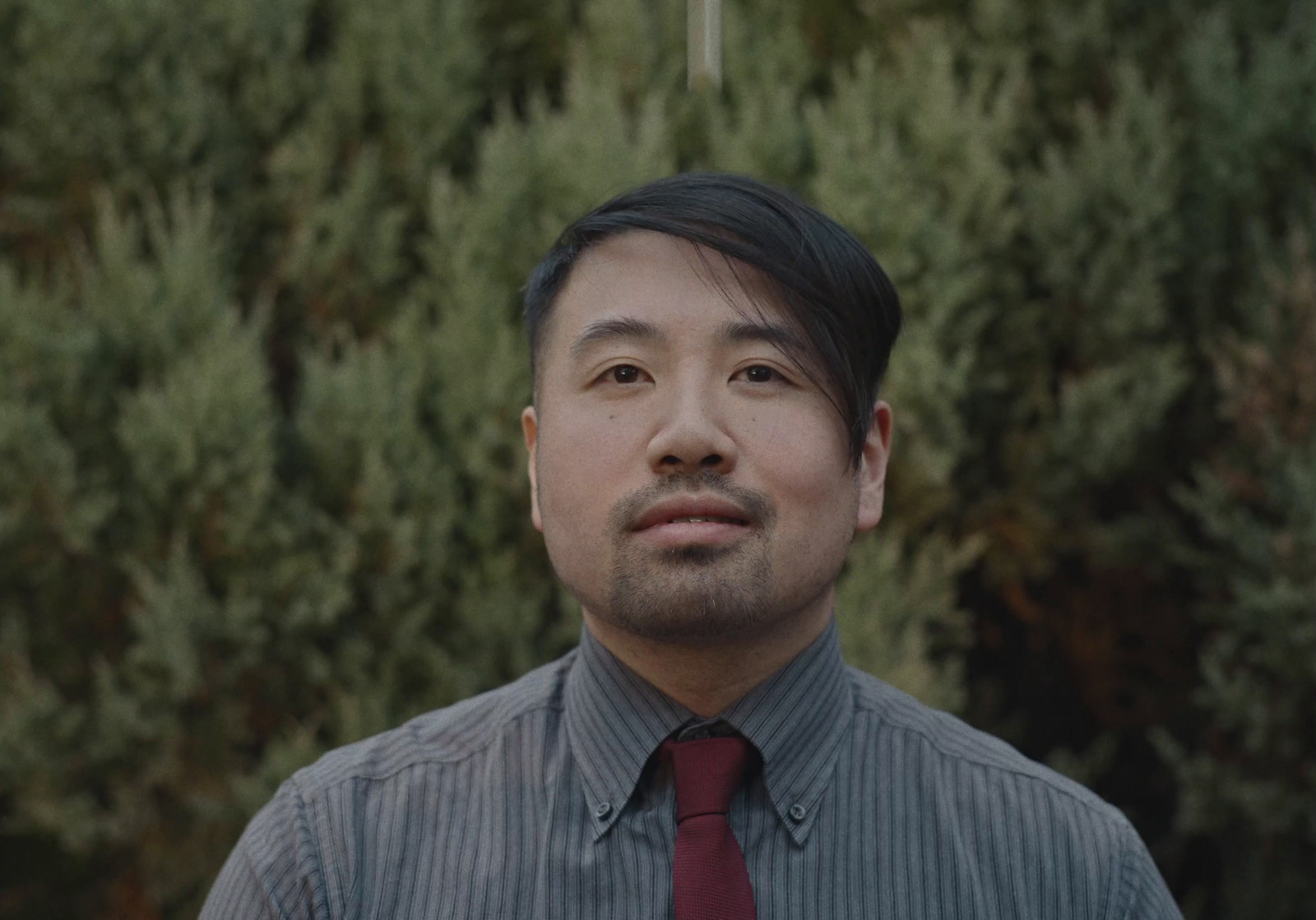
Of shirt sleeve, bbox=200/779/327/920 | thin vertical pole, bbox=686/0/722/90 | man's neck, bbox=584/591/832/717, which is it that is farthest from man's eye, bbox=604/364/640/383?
shirt sleeve, bbox=200/779/327/920

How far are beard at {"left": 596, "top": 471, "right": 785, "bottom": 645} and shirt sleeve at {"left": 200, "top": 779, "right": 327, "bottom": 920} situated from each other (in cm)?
57

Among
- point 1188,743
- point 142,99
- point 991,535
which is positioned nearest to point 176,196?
point 142,99

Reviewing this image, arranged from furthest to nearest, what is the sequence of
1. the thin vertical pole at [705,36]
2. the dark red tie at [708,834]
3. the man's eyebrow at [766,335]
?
the thin vertical pole at [705,36]
the man's eyebrow at [766,335]
the dark red tie at [708,834]

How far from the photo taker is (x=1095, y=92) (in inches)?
164

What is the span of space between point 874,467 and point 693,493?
47cm

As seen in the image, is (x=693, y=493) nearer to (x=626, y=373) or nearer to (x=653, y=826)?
(x=626, y=373)

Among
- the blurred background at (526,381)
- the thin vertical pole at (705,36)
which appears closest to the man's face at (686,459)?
the thin vertical pole at (705,36)

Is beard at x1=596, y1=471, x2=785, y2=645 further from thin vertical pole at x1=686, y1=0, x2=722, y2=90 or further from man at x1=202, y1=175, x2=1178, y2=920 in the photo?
thin vertical pole at x1=686, y1=0, x2=722, y2=90

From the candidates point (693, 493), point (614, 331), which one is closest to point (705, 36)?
point (614, 331)

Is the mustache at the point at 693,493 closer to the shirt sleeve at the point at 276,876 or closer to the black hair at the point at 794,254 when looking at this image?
the black hair at the point at 794,254

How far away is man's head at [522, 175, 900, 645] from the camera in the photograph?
5.89 feet

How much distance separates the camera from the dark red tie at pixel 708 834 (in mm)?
1763

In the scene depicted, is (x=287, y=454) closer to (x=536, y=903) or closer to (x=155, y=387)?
(x=155, y=387)

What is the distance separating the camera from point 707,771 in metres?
1.88
